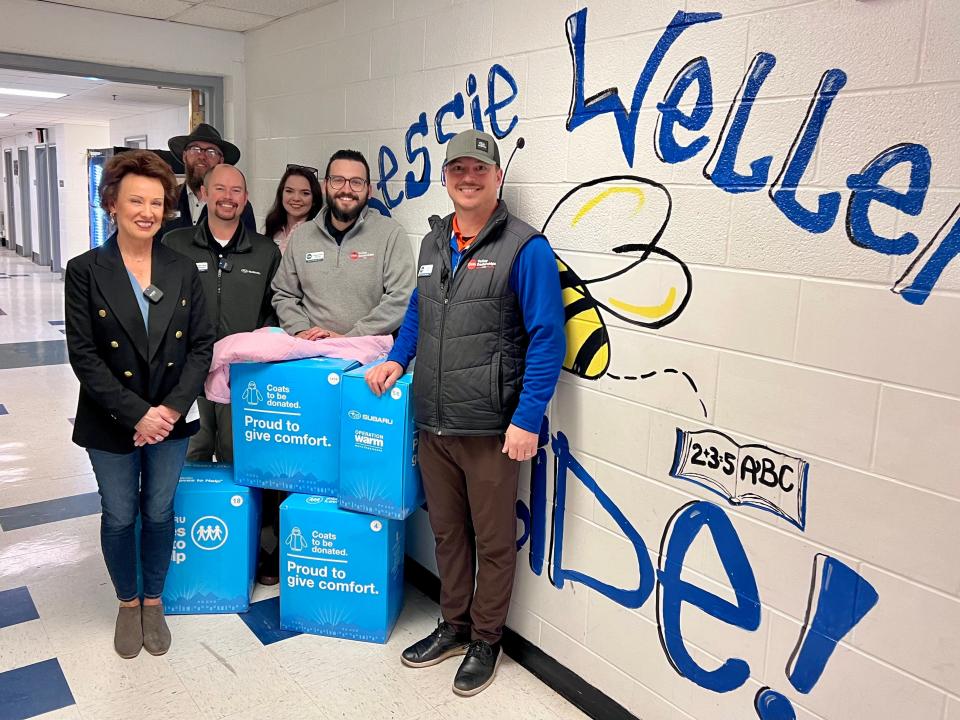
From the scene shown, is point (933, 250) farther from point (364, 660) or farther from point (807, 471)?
point (364, 660)

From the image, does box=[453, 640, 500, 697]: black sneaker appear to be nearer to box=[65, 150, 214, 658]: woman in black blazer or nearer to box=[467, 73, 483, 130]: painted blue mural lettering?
box=[65, 150, 214, 658]: woman in black blazer

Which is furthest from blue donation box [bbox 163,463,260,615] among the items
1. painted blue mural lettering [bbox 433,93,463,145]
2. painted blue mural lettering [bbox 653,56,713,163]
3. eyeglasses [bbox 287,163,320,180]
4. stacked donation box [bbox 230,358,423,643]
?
painted blue mural lettering [bbox 653,56,713,163]

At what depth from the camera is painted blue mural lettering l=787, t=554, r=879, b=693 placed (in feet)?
5.42

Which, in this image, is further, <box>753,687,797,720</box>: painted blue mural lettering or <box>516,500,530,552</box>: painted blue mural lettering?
<box>516,500,530,552</box>: painted blue mural lettering

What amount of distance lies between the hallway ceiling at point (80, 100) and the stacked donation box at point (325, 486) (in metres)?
3.16

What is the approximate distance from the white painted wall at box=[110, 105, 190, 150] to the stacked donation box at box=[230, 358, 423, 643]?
500 centimetres

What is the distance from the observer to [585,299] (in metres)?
2.28

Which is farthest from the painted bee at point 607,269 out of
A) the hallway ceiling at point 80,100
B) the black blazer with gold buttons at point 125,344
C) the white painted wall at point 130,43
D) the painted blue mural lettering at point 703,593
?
the hallway ceiling at point 80,100

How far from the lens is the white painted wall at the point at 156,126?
763cm

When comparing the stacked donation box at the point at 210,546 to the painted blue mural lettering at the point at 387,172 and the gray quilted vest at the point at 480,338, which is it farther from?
the painted blue mural lettering at the point at 387,172

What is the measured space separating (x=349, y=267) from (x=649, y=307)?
126 cm

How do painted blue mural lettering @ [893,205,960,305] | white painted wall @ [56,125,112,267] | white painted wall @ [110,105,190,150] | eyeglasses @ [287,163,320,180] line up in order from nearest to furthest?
painted blue mural lettering @ [893,205,960,305] < eyeglasses @ [287,163,320,180] < white painted wall @ [110,105,190,150] < white painted wall @ [56,125,112,267]

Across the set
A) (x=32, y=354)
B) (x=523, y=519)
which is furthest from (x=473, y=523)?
(x=32, y=354)

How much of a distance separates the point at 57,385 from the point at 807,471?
5.55m
